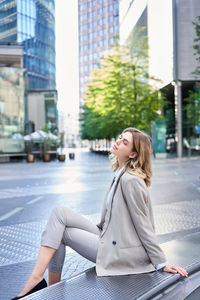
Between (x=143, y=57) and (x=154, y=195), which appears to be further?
(x=143, y=57)

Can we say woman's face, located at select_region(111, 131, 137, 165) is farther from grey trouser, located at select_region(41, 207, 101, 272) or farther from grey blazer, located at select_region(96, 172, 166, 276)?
grey trouser, located at select_region(41, 207, 101, 272)

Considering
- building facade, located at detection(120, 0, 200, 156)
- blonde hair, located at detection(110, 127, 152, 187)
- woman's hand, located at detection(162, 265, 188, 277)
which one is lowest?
woman's hand, located at detection(162, 265, 188, 277)

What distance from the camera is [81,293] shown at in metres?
2.63

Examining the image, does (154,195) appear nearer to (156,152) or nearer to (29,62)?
(156,152)

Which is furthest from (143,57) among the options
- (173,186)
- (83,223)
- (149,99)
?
(83,223)

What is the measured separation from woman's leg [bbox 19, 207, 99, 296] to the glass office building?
59963 mm

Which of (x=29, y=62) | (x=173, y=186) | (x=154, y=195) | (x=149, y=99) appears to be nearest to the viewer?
(x=154, y=195)

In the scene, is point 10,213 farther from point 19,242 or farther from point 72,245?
point 72,245

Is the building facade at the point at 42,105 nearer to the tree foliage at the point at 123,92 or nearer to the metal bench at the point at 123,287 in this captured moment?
the tree foliage at the point at 123,92

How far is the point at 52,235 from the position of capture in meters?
2.94

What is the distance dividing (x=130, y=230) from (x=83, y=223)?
0.50 meters

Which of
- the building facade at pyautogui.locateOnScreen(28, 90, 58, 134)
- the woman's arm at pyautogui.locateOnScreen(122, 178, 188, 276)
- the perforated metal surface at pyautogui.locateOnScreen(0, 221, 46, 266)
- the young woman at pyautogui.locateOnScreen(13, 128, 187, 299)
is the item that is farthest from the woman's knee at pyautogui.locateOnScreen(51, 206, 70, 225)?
the building facade at pyautogui.locateOnScreen(28, 90, 58, 134)

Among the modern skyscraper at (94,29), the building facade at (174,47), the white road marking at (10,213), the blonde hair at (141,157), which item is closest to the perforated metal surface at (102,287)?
the blonde hair at (141,157)

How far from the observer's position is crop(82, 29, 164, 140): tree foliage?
2723 cm
